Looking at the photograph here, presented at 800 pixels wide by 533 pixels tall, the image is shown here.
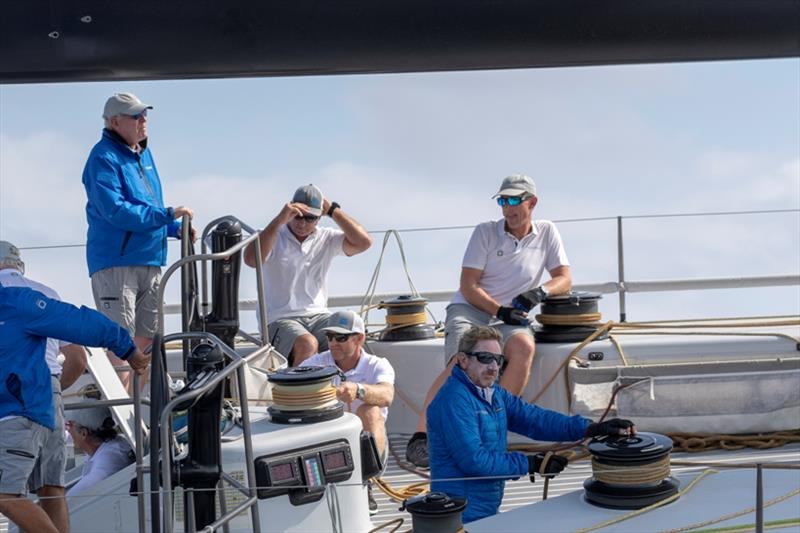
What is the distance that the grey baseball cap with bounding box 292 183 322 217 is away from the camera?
5.20 m

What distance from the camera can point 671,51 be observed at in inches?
75.9

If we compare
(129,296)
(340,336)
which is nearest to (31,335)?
(129,296)

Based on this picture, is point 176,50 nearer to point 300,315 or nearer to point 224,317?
point 224,317

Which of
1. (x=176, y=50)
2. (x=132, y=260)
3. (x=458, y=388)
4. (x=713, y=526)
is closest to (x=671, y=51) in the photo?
(x=176, y=50)

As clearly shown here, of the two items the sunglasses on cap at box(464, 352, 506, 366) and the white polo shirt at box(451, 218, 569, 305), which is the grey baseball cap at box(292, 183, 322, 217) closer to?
the white polo shirt at box(451, 218, 569, 305)

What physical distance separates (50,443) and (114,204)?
1.23 meters

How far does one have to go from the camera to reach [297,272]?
5312 mm

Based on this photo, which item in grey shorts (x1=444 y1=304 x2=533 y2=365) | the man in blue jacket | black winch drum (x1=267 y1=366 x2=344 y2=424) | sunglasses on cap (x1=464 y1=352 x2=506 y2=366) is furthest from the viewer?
grey shorts (x1=444 y1=304 x2=533 y2=365)

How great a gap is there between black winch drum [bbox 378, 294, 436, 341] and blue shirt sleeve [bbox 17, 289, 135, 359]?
95.0 inches

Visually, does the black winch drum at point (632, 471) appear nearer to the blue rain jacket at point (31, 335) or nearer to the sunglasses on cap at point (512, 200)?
the blue rain jacket at point (31, 335)

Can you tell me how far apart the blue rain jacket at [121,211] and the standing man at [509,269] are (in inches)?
54.0

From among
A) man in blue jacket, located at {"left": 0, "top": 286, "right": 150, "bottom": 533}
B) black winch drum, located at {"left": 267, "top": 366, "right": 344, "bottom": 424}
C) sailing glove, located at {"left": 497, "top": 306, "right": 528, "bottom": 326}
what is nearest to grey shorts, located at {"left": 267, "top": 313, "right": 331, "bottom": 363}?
sailing glove, located at {"left": 497, "top": 306, "right": 528, "bottom": 326}

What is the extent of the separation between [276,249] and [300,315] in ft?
1.14

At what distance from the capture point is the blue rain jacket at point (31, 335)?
3410 mm
